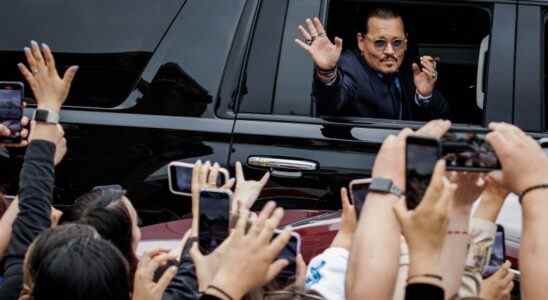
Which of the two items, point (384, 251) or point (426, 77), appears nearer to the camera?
point (384, 251)

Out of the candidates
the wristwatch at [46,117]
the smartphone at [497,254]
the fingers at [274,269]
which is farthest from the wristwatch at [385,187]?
the wristwatch at [46,117]

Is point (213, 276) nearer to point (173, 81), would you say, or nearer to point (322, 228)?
point (322, 228)

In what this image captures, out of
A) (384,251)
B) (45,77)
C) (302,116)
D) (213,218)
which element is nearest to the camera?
(384,251)

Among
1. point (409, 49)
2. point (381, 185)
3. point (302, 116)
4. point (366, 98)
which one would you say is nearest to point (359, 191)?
point (381, 185)

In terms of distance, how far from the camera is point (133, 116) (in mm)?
4715

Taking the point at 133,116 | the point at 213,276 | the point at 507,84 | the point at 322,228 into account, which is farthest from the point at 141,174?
the point at 213,276

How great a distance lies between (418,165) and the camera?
7.48 feet

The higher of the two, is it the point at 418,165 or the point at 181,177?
the point at 418,165

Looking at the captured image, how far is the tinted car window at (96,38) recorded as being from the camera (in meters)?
4.77

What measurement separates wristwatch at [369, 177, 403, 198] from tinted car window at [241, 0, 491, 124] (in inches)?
89.6

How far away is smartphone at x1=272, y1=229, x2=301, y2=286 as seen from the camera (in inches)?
106

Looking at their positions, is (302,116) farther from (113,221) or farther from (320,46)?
(113,221)

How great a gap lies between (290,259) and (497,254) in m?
0.60

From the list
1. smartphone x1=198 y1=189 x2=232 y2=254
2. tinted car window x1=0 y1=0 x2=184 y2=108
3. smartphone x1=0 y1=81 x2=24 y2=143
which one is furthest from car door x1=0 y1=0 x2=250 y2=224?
smartphone x1=198 y1=189 x2=232 y2=254
